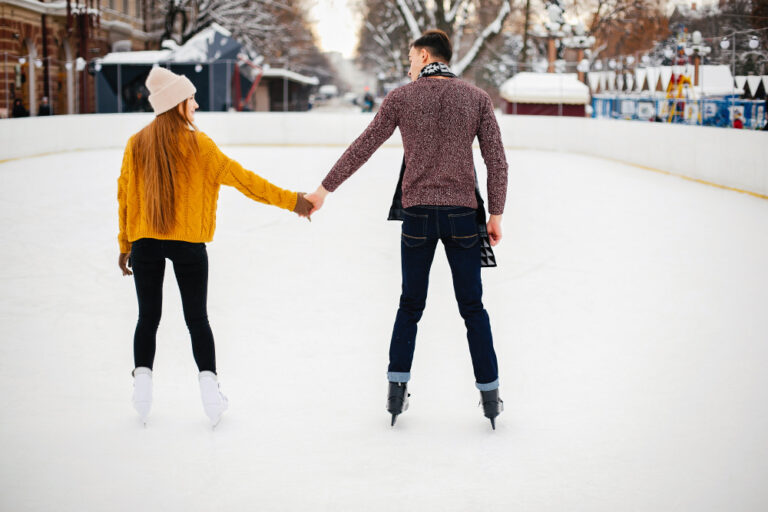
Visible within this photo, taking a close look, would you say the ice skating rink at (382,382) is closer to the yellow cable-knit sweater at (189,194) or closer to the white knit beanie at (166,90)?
the yellow cable-knit sweater at (189,194)

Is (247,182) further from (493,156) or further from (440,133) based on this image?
(493,156)

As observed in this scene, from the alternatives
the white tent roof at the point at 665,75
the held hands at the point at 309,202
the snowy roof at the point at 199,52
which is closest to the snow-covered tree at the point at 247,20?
the snowy roof at the point at 199,52

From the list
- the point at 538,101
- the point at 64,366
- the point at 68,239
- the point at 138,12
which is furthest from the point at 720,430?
the point at 138,12

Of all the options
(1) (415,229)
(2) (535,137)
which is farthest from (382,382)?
(2) (535,137)

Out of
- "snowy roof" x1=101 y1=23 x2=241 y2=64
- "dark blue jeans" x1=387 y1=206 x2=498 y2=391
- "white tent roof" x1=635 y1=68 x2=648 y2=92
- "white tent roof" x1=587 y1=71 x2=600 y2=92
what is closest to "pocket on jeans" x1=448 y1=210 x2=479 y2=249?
"dark blue jeans" x1=387 y1=206 x2=498 y2=391

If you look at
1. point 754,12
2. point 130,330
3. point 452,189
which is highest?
point 754,12

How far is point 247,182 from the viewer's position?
3.76 m

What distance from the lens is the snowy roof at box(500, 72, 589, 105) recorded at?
25.5 metres

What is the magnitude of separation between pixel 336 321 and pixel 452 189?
2358 millimetres

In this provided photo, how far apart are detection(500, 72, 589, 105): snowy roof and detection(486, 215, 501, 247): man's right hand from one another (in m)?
22.2

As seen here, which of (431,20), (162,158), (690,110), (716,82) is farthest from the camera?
(431,20)

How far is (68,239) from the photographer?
29.2ft

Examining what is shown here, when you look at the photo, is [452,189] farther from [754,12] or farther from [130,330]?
[754,12]

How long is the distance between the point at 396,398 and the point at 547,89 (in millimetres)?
22887
